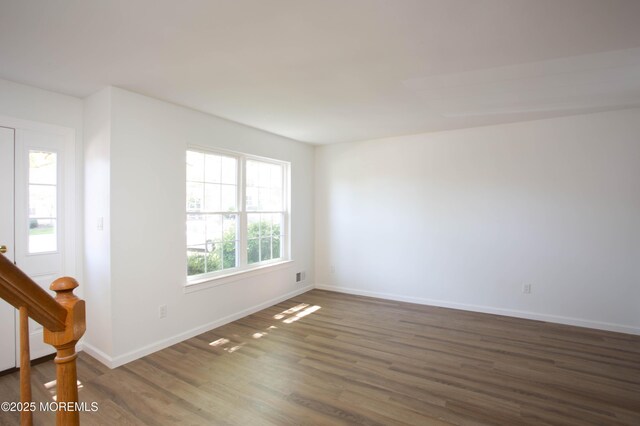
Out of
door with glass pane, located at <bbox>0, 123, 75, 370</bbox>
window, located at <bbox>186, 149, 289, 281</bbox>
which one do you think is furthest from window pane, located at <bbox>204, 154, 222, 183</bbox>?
door with glass pane, located at <bbox>0, 123, 75, 370</bbox>

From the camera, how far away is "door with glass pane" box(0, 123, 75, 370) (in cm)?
292

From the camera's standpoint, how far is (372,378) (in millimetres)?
2799

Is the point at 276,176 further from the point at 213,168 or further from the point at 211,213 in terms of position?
the point at 211,213

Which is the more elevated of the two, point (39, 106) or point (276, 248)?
point (39, 106)

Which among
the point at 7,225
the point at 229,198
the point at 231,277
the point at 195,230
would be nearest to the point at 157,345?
the point at 231,277

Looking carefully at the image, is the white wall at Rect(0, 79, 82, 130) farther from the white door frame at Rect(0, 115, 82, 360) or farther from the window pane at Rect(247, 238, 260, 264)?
the window pane at Rect(247, 238, 260, 264)

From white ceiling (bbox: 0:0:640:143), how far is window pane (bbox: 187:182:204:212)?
0.89 meters

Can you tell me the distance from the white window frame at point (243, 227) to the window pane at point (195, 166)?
58 millimetres

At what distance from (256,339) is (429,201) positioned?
10.2ft

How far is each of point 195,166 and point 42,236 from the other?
5.22 ft

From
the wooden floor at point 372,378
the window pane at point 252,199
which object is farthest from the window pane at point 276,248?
the wooden floor at point 372,378

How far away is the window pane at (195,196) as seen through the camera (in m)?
3.77

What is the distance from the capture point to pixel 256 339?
3.60 metres

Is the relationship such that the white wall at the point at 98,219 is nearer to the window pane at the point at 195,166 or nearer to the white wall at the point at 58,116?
the white wall at the point at 58,116
